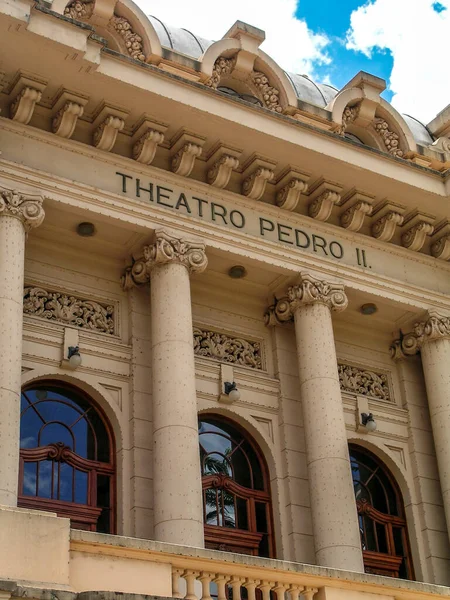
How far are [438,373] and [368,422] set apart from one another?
1585mm

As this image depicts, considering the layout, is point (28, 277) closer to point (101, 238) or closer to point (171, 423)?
point (101, 238)

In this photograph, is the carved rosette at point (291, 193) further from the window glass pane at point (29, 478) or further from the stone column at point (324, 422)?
the window glass pane at point (29, 478)

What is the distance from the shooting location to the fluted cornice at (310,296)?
19.1 m

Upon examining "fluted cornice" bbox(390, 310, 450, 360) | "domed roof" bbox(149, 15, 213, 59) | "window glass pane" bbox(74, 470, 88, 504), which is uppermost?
"domed roof" bbox(149, 15, 213, 59)

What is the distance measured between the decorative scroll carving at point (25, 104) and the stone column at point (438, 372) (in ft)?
27.4

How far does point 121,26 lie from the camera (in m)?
18.5

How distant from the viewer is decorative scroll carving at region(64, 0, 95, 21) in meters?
17.8

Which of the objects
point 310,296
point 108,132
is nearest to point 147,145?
point 108,132

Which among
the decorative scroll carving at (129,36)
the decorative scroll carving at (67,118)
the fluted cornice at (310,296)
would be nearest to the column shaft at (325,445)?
the fluted cornice at (310,296)

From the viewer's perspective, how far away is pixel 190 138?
18.3 metres

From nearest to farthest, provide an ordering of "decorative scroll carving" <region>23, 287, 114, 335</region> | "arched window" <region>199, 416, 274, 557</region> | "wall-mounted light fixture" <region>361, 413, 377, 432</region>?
"decorative scroll carving" <region>23, 287, 114, 335</region> < "arched window" <region>199, 416, 274, 557</region> < "wall-mounted light fixture" <region>361, 413, 377, 432</region>

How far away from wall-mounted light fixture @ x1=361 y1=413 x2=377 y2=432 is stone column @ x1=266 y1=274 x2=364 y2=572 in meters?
1.66

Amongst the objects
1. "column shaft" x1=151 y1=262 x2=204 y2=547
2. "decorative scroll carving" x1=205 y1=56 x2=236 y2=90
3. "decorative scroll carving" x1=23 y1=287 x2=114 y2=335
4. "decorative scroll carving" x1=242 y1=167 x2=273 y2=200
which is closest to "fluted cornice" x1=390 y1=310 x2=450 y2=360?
"decorative scroll carving" x1=242 y1=167 x2=273 y2=200

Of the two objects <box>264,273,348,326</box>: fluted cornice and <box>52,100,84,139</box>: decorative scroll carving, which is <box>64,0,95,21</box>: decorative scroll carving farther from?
<box>264,273,348,326</box>: fluted cornice
